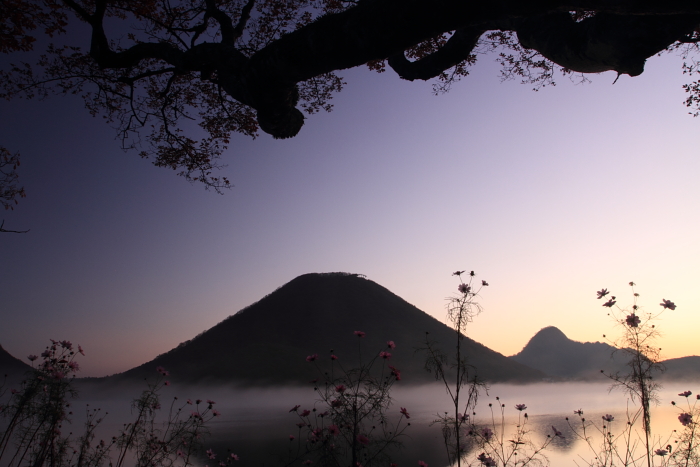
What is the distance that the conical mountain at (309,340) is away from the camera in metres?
53.3

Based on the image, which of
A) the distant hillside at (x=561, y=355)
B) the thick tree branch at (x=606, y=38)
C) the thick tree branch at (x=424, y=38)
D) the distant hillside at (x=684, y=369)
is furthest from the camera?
the distant hillside at (x=561, y=355)

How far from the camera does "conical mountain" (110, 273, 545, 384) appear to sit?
2100 inches

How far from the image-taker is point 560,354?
485ft

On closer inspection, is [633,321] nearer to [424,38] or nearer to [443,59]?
[424,38]

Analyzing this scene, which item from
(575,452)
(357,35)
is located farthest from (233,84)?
(575,452)

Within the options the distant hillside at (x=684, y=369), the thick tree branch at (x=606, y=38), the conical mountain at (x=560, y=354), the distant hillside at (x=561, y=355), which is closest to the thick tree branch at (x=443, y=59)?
the thick tree branch at (x=606, y=38)

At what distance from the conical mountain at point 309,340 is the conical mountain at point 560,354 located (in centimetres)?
8732

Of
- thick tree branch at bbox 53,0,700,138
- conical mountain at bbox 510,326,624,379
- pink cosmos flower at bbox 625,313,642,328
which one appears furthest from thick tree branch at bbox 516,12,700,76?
conical mountain at bbox 510,326,624,379

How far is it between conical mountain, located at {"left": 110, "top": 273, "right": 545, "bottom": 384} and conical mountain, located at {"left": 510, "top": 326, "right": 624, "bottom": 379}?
87317 millimetres

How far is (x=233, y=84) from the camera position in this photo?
4.24 m

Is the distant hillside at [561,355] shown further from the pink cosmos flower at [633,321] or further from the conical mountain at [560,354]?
the pink cosmos flower at [633,321]

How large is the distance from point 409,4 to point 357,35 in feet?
1.55

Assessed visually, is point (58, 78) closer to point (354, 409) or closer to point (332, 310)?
point (354, 409)

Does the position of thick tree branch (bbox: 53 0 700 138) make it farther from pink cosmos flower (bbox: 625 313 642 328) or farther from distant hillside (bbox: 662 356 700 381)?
distant hillside (bbox: 662 356 700 381)
